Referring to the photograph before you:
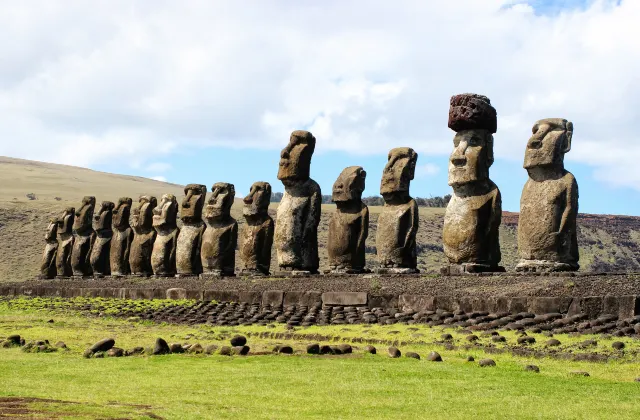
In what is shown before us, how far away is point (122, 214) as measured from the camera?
2930cm

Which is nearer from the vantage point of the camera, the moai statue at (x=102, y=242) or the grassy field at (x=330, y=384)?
the grassy field at (x=330, y=384)

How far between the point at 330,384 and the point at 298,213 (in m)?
13.5

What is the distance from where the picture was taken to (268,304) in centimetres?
1777

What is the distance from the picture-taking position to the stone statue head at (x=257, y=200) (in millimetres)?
23344

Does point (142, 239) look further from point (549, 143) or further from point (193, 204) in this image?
point (549, 143)

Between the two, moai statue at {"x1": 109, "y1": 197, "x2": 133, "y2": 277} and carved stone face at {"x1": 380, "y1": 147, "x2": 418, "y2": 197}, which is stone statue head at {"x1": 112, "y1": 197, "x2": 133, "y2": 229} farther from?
carved stone face at {"x1": 380, "y1": 147, "x2": 418, "y2": 197}

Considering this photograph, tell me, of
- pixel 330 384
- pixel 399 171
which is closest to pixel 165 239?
pixel 399 171

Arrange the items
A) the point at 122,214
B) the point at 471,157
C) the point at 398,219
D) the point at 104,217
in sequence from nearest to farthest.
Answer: the point at 471,157
the point at 398,219
the point at 122,214
the point at 104,217

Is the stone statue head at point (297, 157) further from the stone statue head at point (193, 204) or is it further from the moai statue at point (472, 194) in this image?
the moai statue at point (472, 194)

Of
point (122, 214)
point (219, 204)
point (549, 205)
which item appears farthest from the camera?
point (122, 214)

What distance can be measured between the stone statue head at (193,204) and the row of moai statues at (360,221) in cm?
3

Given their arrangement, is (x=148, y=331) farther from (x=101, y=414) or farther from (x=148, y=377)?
(x=101, y=414)

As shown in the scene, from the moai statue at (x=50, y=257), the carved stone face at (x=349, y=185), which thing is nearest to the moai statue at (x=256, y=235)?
the carved stone face at (x=349, y=185)

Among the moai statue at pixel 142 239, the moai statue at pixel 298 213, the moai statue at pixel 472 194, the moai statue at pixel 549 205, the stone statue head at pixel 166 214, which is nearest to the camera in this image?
the moai statue at pixel 549 205
